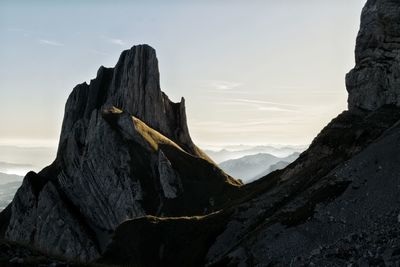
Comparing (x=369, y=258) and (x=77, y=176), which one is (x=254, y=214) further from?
(x=77, y=176)

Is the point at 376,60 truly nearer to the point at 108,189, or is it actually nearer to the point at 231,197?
the point at 231,197

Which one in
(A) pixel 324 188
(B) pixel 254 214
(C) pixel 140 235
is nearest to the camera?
(A) pixel 324 188

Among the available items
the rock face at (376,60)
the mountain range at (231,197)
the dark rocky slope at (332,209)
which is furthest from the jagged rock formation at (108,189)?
the rock face at (376,60)

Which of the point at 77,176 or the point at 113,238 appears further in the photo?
the point at 77,176

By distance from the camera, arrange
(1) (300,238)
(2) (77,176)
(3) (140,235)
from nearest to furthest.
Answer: (1) (300,238)
(3) (140,235)
(2) (77,176)

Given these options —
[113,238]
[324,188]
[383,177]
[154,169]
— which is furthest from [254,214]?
[154,169]

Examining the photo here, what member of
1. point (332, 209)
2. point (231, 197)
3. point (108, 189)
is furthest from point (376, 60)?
point (108, 189)

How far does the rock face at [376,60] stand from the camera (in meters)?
98.7

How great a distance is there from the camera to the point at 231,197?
5635 inches

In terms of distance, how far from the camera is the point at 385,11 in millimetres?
107312

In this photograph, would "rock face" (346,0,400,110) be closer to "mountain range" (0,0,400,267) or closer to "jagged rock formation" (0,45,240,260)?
"mountain range" (0,0,400,267)

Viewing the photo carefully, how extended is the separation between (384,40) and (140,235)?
75321 mm

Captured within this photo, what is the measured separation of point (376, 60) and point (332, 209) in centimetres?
5935

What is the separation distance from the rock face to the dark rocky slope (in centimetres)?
24
